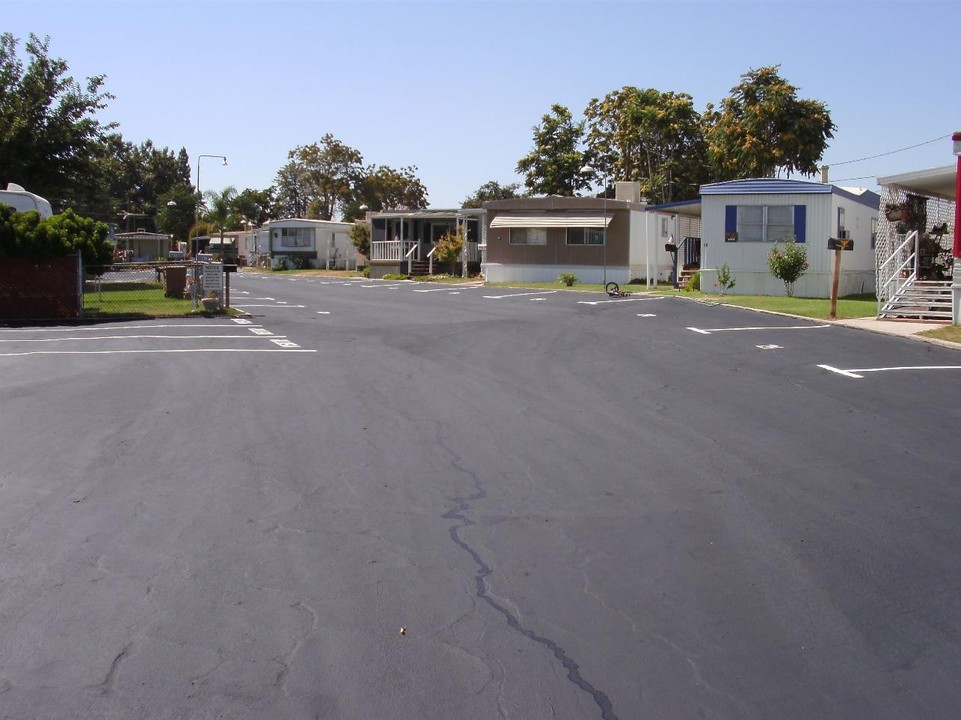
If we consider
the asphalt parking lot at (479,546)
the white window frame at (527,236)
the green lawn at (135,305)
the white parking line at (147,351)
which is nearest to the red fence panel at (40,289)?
the green lawn at (135,305)

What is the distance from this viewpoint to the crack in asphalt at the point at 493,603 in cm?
438

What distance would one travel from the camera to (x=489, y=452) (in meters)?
9.07

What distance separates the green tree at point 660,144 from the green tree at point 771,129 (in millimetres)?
5680

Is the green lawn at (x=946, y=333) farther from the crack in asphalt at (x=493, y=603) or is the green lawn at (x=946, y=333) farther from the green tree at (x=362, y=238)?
the green tree at (x=362, y=238)

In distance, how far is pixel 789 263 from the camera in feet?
97.2

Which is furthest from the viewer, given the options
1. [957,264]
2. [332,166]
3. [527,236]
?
[332,166]

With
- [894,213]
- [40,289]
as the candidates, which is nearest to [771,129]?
[894,213]

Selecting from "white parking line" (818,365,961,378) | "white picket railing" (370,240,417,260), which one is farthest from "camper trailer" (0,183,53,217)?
"white picket railing" (370,240,417,260)

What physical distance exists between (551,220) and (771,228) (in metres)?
12.4

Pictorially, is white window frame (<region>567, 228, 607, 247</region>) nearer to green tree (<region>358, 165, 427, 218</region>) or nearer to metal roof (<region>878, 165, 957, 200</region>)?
metal roof (<region>878, 165, 957, 200</region>)

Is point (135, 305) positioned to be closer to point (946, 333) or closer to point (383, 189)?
point (946, 333)

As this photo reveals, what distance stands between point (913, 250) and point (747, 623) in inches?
936

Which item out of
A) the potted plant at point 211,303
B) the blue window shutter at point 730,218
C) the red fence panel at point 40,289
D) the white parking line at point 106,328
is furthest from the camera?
the blue window shutter at point 730,218

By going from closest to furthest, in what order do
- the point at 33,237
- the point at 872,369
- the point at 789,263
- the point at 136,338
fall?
the point at 872,369
the point at 136,338
the point at 33,237
the point at 789,263
